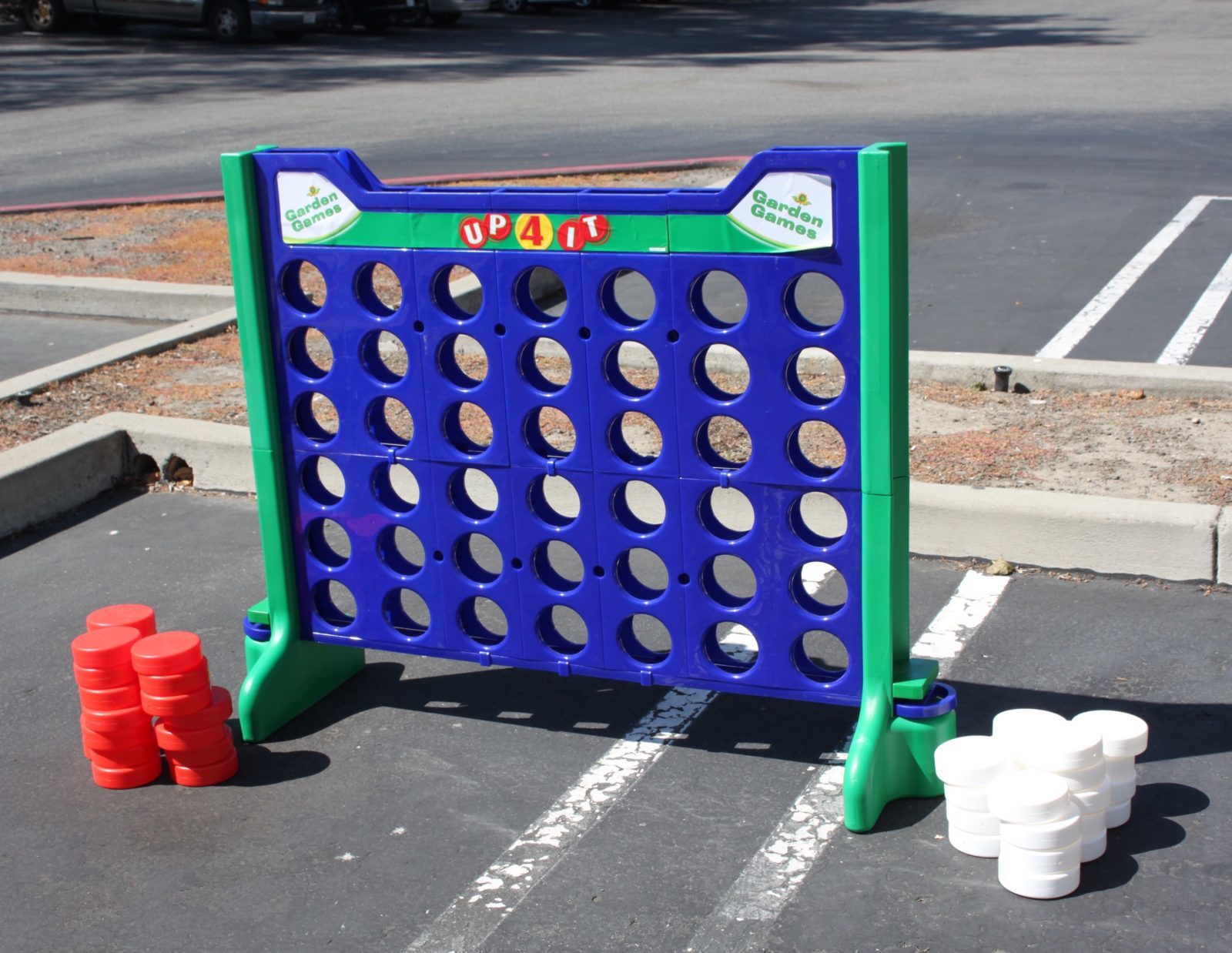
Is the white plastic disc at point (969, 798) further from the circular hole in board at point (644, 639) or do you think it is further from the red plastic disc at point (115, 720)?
the red plastic disc at point (115, 720)

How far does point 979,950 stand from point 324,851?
1.70 metres

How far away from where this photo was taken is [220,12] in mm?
25625

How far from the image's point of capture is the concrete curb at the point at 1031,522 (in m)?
5.22

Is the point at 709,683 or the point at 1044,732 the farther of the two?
the point at 709,683

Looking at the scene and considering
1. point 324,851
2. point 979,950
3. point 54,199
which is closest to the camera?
point 979,950

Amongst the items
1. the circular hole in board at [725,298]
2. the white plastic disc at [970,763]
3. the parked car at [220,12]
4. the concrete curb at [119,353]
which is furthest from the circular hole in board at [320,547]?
the parked car at [220,12]

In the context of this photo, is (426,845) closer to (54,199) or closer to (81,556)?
(81,556)

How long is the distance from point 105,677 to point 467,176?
1023 centimetres

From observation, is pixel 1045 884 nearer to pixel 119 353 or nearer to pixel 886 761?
pixel 886 761

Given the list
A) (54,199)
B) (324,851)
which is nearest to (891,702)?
(324,851)

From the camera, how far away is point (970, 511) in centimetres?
551

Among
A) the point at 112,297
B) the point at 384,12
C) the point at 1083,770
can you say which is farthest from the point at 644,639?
the point at 384,12

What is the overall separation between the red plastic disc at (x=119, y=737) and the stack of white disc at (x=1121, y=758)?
263 cm

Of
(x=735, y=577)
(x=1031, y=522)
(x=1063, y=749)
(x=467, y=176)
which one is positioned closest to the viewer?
(x=1063, y=749)
